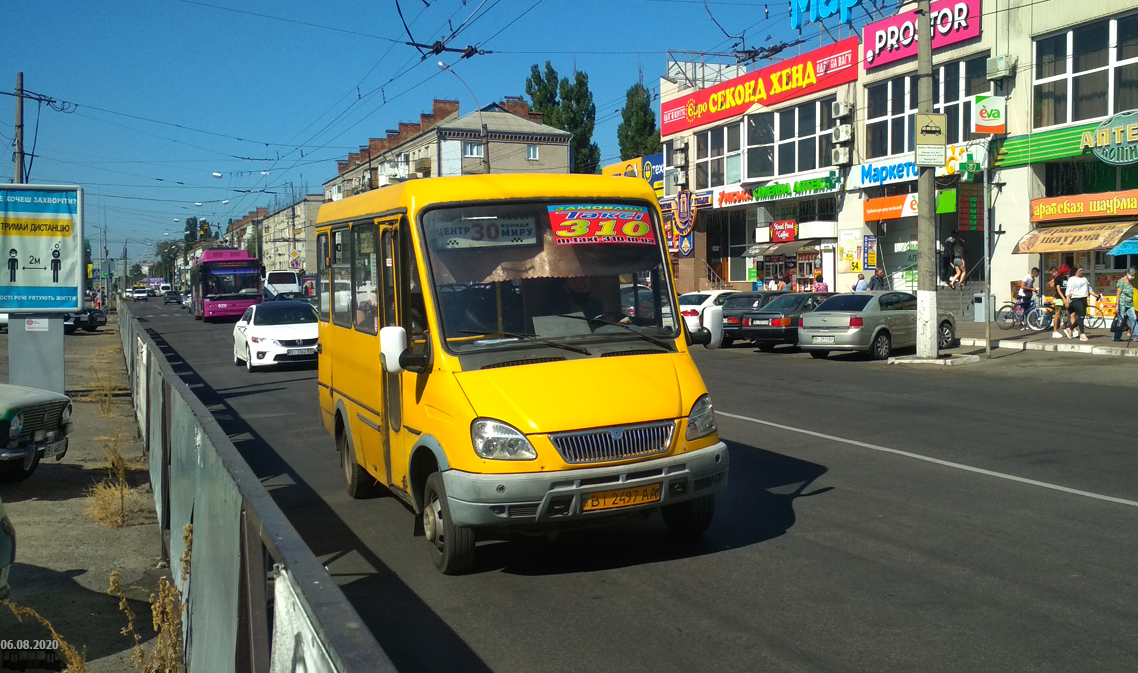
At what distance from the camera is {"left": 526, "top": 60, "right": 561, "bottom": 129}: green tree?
69812 millimetres

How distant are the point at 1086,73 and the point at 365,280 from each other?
81.4ft

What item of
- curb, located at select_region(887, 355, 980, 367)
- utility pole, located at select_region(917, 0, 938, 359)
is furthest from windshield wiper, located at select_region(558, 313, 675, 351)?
utility pole, located at select_region(917, 0, 938, 359)

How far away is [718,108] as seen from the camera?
41094mm

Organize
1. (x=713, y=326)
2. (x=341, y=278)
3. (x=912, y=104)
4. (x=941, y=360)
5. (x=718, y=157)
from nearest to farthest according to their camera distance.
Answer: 1. (x=713, y=326)
2. (x=341, y=278)
3. (x=941, y=360)
4. (x=912, y=104)
5. (x=718, y=157)

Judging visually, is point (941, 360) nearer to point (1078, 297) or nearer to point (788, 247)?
point (1078, 297)

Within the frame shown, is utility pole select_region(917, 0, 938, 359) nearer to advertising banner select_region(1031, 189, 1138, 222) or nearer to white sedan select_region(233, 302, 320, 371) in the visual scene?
advertising banner select_region(1031, 189, 1138, 222)

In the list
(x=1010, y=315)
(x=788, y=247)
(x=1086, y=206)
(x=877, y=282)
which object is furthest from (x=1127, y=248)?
(x=788, y=247)

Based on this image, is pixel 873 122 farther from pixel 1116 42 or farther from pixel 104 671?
pixel 104 671

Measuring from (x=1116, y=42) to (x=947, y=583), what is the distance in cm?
2468

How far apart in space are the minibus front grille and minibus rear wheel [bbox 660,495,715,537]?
0.80 metres

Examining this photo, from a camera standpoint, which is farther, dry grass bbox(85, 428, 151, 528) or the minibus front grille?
dry grass bbox(85, 428, 151, 528)

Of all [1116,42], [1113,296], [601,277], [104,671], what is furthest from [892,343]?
[104,671]

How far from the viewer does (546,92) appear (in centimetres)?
7000

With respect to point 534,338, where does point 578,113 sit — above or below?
above
